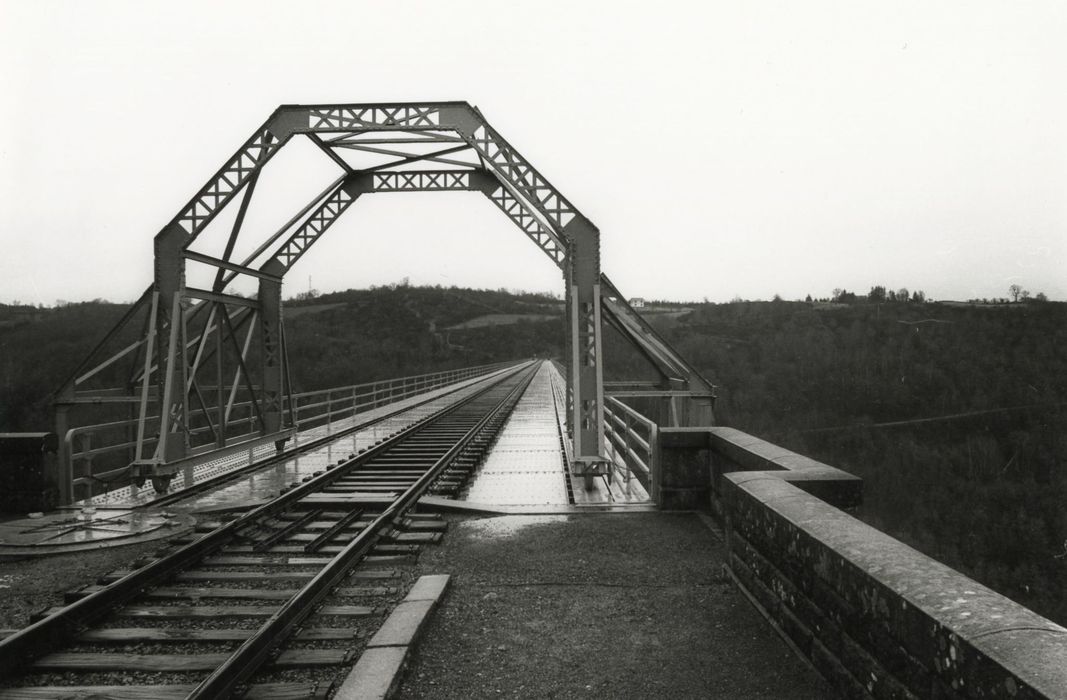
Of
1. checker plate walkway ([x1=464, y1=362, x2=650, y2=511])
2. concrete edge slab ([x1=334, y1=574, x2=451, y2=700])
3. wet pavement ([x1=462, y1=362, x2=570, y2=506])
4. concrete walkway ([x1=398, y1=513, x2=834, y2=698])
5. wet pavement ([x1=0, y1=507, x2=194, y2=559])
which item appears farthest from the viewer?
wet pavement ([x1=462, y1=362, x2=570, y2=506])

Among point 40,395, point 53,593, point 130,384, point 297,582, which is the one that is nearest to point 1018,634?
point 297,582

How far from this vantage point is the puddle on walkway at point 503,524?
7883 mm

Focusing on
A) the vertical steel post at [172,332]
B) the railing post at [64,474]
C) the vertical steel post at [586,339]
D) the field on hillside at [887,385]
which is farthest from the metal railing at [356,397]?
the field on hillside at [887,385]

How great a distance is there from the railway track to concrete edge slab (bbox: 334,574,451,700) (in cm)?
17

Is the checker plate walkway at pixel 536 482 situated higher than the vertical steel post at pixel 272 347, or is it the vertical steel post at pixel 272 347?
the vertical steel post at pixel 272 347

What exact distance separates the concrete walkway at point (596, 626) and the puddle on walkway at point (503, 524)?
9 centimetres

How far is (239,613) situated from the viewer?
5.34 m

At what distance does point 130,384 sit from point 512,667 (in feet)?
33.9

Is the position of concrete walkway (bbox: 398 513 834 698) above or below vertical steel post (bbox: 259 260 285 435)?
below

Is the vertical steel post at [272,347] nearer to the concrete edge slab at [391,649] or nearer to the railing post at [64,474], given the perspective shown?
the railing post at [64,474]

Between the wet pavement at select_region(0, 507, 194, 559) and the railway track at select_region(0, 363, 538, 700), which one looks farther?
the wet pavement at select_region(0, 507, 194, 559)

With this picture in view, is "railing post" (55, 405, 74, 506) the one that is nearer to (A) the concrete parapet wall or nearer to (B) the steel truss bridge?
(B) the steel truss bridge

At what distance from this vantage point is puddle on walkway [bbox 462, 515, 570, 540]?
7883 millimetres

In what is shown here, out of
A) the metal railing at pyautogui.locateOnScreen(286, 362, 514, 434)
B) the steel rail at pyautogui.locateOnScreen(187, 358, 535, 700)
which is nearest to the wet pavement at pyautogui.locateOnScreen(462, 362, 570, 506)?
the steel rail at pyautogui.locateOnScreen(187, 358, 535, 700)
